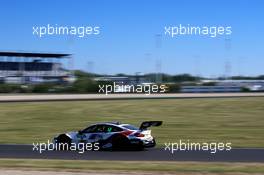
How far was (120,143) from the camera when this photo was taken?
19109 millimetres

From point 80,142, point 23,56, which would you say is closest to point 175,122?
point 80,142

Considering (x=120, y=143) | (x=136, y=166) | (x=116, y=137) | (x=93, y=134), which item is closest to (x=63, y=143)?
(x=93, y=134)

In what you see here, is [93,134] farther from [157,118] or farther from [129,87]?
[129,87]

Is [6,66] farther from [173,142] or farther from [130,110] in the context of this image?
[173,142]

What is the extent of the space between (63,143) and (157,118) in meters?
15.5

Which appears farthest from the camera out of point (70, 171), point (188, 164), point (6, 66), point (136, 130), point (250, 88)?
point (6, 66)

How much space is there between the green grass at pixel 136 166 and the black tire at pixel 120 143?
3747mm

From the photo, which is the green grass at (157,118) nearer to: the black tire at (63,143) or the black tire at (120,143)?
the black tire at (63,143)

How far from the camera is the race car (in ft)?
62.1

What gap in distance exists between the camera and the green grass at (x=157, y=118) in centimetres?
2483

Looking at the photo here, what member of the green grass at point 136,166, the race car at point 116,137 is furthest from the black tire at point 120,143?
the green grass at point 136,166

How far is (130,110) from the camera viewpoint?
38.9 metres

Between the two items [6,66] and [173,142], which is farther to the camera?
[6,66]

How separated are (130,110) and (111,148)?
19642 millimetres
